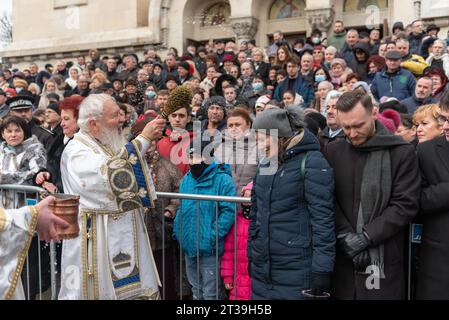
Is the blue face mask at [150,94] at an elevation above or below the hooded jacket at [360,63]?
below

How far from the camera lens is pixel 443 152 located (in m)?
3.10

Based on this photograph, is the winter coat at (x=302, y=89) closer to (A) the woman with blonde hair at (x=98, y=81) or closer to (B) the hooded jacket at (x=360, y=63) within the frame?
(B) the hooded jacket at (x=360, y=63)

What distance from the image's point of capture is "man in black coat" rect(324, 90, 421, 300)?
2.98 m

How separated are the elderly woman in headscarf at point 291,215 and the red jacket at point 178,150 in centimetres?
146

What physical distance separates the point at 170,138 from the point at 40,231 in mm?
2215

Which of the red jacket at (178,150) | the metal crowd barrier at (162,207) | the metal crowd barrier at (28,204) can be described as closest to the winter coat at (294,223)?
the metal crowd barrier at (162,207)

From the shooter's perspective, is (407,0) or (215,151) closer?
(215,151)

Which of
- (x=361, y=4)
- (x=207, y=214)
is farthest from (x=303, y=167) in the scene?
(x=361, y=4)

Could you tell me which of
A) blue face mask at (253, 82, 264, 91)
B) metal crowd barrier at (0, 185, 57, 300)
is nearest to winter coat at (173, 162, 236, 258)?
metal crowd barrier at (0, 185, 57, 300)

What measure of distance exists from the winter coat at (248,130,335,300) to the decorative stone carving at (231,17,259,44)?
1346 cm

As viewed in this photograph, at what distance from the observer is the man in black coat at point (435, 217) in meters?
2.99

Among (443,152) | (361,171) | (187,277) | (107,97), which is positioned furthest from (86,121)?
(443,152)

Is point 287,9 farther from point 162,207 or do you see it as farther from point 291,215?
point 291,215
